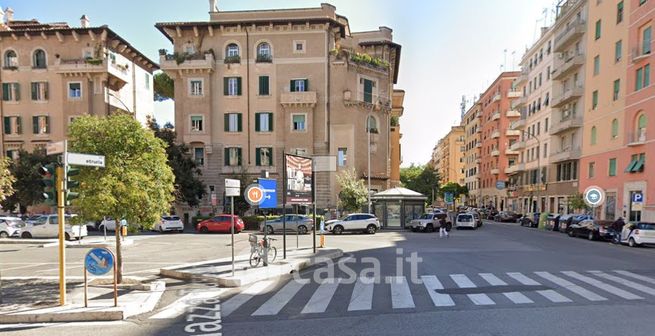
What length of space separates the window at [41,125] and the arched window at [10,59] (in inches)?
232

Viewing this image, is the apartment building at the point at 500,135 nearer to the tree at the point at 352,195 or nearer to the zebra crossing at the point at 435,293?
the tree at the point at 352,195

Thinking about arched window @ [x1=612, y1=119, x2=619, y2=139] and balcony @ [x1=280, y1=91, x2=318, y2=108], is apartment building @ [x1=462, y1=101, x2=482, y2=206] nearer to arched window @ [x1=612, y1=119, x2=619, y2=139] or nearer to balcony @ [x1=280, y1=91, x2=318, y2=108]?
arched window @ [x1=612, y1=119, x2=619, y2=139]

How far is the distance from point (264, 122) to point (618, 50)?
108ft

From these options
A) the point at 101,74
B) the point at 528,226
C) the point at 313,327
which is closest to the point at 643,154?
the point at 528,226

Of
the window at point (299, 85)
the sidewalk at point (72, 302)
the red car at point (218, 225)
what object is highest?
the window at point (299, 85)

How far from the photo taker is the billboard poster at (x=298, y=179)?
13410 mm

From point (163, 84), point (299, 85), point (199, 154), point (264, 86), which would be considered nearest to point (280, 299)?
point (299, 85)

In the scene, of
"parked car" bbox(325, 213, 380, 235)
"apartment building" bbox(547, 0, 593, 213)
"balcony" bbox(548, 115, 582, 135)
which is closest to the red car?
"parked car" bbox(325, 213, 380, 235)

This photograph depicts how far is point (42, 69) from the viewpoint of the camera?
35188 millimetres

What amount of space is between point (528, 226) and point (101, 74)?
→ 4701 cm

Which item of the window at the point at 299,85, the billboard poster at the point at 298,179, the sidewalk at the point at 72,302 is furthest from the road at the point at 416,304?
the window at the point at 299,85

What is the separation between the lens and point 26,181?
29828mm

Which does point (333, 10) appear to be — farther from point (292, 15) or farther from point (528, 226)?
point (528, 226)

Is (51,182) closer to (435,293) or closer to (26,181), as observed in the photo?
(435,293)
